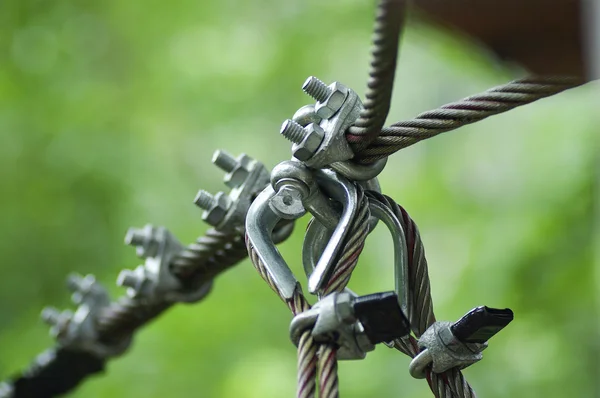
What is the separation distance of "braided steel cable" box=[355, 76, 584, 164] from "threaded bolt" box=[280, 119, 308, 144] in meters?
0.06

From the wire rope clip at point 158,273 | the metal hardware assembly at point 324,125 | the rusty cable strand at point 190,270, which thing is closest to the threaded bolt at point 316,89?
the metal hardware assembly at point 324,125

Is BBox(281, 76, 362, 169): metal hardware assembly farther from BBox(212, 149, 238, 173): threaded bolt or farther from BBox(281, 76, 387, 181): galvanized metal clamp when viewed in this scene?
BBox(212, 149, 238, 173): threaded bolt

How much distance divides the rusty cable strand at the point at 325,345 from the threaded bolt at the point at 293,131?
0.07 meters

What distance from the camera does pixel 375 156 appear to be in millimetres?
828

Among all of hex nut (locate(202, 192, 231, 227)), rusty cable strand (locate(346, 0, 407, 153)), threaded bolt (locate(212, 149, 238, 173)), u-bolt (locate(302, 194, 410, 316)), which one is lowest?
u-bolt (locate(302, 194, 410, 316))

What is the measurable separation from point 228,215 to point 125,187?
6.85ft

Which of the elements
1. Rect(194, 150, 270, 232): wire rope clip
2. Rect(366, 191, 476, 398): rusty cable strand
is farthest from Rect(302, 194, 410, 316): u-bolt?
Rect(194, 150, 270, 232): wire rope clip

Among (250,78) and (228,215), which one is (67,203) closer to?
(250,78)

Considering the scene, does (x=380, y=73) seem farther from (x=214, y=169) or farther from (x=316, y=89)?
(x=214, y=169)

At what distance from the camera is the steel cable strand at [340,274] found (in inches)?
27.9

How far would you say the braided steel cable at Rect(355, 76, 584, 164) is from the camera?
0.78 meters

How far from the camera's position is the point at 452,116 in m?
0.82

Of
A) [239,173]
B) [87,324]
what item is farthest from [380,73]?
[87,324]

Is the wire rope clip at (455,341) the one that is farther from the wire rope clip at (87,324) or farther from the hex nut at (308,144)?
the wire rope clip at (87,324)
